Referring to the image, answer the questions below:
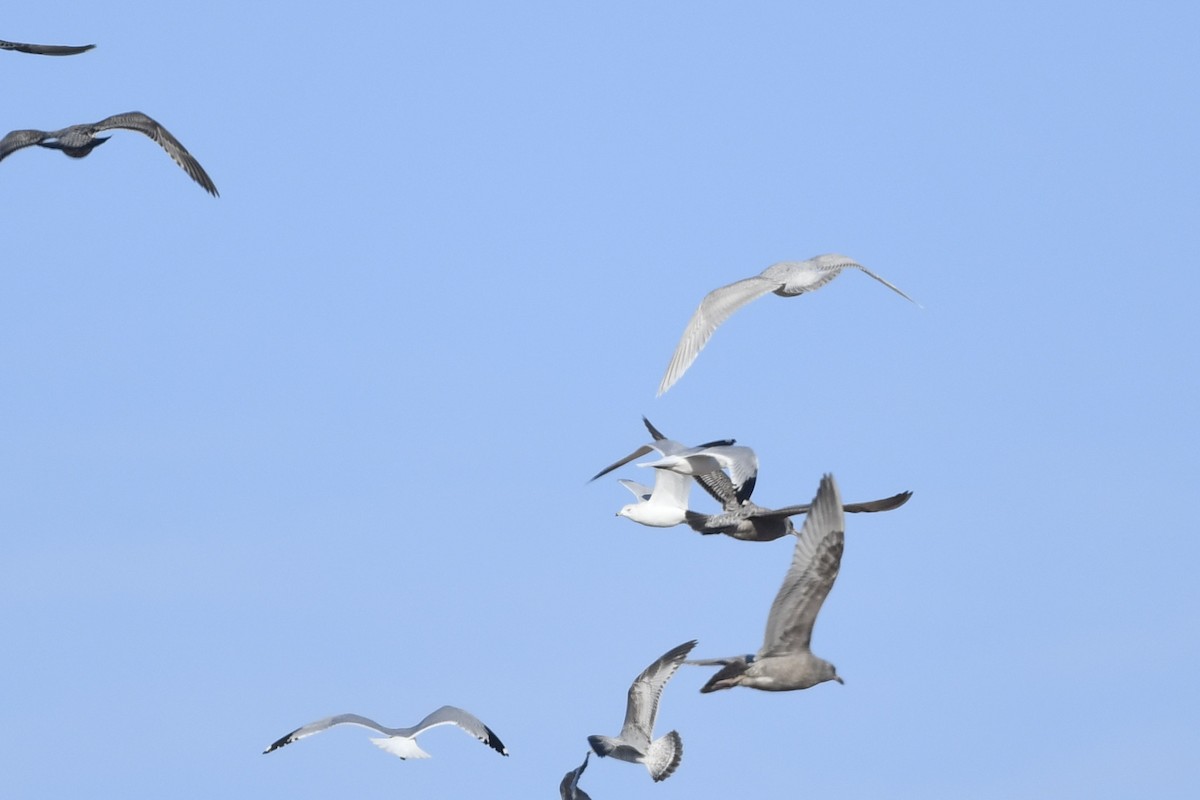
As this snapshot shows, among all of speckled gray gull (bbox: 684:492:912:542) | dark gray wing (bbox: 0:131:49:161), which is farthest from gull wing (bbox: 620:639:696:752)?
dark gray wing (bbox: 0:131:49:161)

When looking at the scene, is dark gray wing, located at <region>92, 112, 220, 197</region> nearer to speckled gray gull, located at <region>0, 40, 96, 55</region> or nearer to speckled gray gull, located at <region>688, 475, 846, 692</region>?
speckled gray gull, located at <region>0, 40, 96, 55</region>

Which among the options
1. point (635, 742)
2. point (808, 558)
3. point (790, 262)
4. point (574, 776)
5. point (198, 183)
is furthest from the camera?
point (198, 183)

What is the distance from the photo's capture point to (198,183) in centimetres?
3173

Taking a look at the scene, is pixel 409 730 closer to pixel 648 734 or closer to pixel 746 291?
pixel 648 734

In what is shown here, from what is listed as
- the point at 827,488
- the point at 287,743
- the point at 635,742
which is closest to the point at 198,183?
the point at 287,743

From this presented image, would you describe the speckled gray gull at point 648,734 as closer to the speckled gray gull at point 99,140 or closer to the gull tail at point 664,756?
the gull tail at point 664,756

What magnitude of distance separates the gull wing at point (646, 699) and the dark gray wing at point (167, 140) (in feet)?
27.5

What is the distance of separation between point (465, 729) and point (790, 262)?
7.13 m

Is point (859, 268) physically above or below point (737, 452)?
above

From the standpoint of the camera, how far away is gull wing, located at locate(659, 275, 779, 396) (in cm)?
2781

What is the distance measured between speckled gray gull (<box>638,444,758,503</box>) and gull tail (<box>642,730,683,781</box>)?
3375 mm

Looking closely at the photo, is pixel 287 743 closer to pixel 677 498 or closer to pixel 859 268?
pixel 677 498

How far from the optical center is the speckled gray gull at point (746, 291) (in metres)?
27.9

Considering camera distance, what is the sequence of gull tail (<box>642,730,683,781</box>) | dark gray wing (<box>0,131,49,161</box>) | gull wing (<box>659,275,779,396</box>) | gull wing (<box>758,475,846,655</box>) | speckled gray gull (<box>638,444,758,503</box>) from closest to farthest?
gull wing (<box>758,475,846,655</box>), gull tail (<box>642,730,683,781</box>), gull wing (<box>659,275,779,396</box>), speckled gray gull (<box>638,444,758,503</box>), dark gray wing (<box>0,131,49,161</box>)
